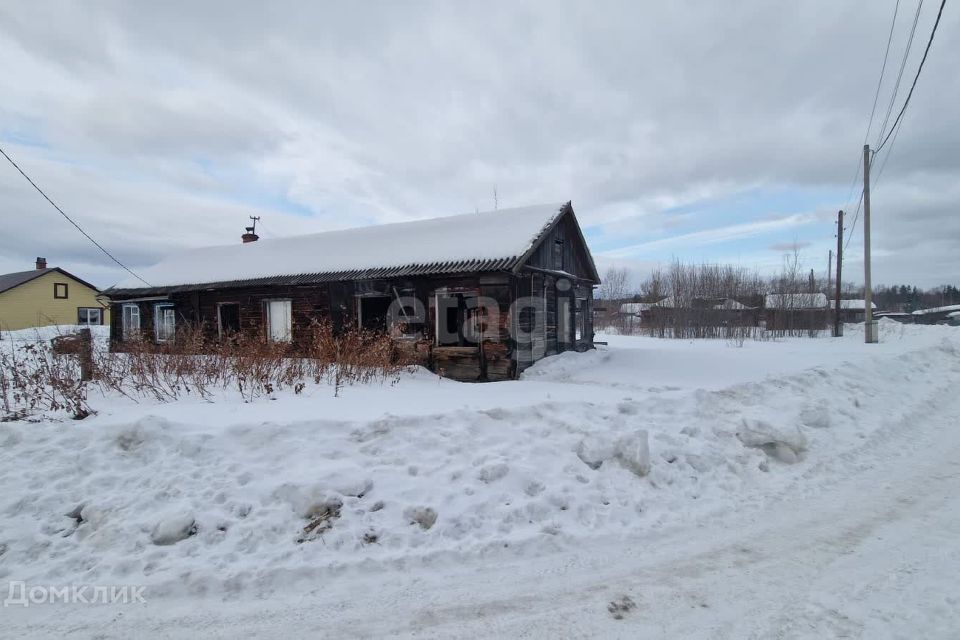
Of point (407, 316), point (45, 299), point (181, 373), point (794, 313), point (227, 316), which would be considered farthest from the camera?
point (45, 299)

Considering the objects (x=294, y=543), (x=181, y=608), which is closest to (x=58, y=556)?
(x=181, y=608)

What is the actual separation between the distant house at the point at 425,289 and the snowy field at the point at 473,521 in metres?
5.24

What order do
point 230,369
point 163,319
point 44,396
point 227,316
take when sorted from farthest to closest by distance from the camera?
point 163,319
point 227,316
point 230,369
point 44,396

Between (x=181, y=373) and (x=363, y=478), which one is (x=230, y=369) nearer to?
(x=181, y=373)

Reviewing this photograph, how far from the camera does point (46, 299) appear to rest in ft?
111

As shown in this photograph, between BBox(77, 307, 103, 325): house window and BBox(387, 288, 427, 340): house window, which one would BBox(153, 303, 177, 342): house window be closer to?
BBox(387, 288, 427, 340): house window

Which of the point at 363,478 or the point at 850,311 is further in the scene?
the point at 850,311

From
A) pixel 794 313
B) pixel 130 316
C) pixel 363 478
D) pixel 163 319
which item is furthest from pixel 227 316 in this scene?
pixel 794 313

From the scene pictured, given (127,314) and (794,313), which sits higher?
(127,314)

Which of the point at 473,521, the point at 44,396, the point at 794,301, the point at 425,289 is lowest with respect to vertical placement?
the point at 473,521

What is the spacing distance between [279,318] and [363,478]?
12.3 m

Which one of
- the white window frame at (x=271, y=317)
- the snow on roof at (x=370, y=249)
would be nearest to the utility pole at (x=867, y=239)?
the snow on roof at (x=370, y=249)

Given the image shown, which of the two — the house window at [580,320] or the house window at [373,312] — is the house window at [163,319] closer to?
the house window at [373,312]

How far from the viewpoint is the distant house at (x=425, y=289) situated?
11859 mm
